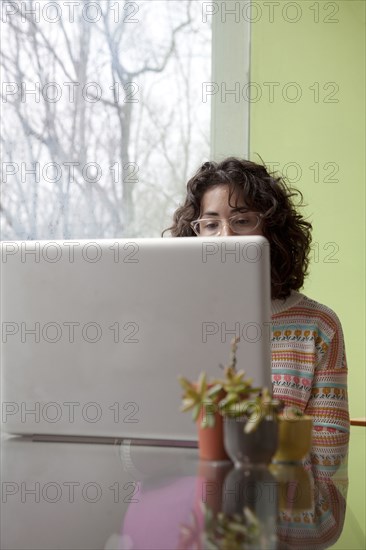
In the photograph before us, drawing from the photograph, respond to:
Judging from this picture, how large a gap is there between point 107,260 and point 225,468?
44 centimetres

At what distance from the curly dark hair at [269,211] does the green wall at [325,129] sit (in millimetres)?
1286

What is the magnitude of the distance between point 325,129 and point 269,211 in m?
1.56

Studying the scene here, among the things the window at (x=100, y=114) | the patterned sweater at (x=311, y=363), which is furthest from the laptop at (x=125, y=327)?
the window at (x=100, y=114)

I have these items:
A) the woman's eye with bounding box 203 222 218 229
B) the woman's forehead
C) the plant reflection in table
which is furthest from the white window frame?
the plant reflection in table

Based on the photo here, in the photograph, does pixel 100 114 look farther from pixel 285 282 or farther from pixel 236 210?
pixel 285 282

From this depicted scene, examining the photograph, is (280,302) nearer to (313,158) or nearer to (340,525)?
(340,525)

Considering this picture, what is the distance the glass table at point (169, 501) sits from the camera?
96 cm

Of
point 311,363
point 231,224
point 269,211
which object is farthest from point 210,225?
point 311,363

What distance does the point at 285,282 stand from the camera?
2307 mm

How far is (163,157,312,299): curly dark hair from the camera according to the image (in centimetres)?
233

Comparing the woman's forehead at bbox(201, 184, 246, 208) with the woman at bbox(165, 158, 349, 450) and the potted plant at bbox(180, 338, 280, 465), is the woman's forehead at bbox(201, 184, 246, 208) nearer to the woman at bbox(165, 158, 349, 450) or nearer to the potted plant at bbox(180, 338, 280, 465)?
the woman at bbox(165, 158, 349, 450)

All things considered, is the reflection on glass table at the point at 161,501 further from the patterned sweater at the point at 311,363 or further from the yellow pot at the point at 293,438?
the patterned sweater at the point at 311,363

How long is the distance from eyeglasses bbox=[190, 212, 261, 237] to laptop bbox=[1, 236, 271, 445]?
2.62ft

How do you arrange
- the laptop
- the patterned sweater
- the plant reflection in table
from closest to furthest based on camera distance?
the plant reflection in table
the laptop
the patterned sweater
